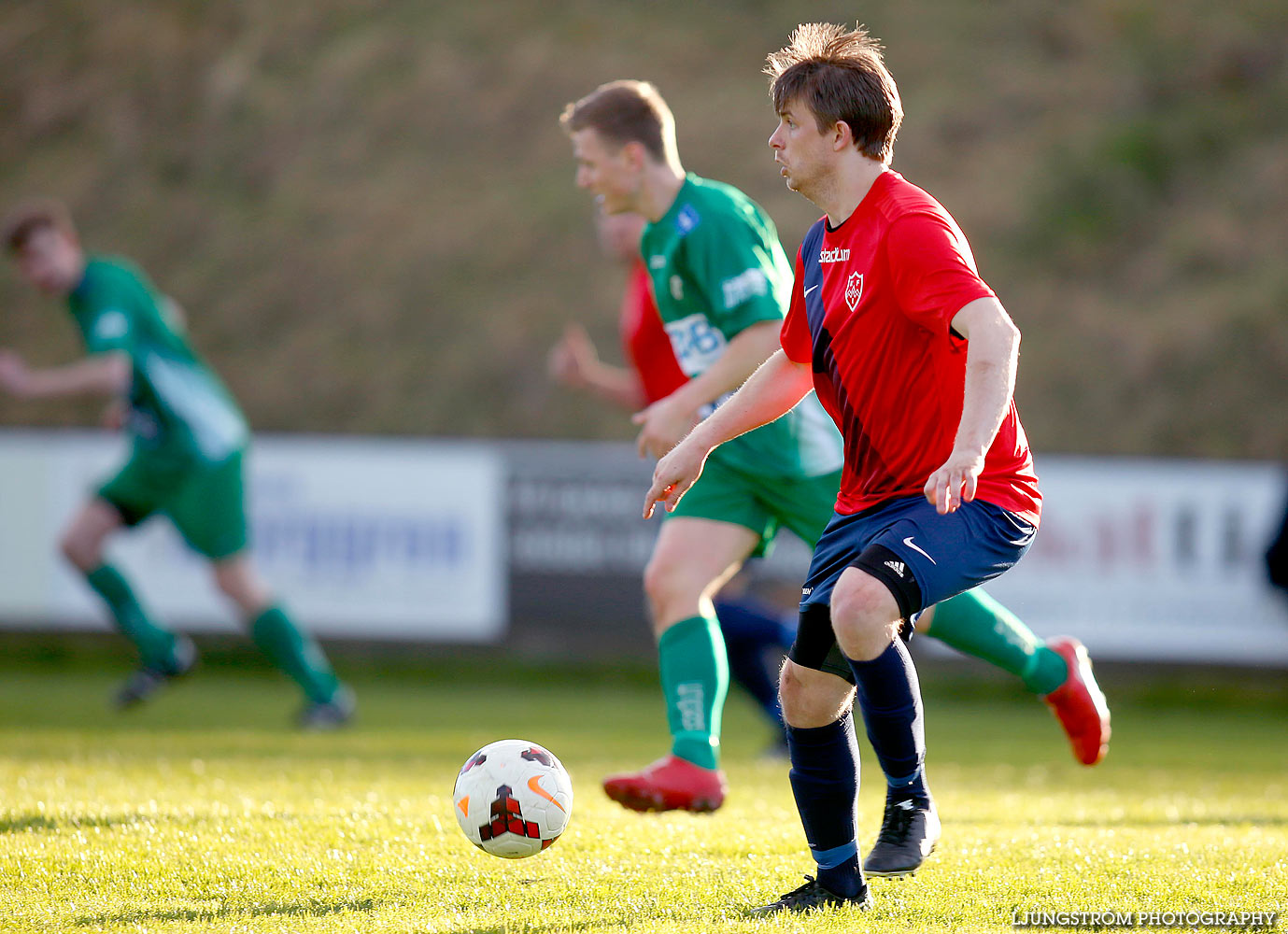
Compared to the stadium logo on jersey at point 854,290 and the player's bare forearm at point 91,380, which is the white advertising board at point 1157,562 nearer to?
the player's bare forearm at point 91,380

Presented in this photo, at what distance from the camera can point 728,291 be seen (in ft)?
15.6

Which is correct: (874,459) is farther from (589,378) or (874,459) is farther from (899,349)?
(589,378)

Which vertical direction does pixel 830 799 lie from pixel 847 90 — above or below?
below

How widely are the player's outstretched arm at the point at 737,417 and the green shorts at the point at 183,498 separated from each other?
17.1ft

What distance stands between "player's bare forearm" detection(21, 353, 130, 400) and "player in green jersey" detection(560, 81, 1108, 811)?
3.90 m

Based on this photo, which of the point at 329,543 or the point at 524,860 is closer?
the point at 524,860

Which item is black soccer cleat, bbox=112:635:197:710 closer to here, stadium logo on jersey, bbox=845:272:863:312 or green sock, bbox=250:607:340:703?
green sock, bbox=250:607:340:703

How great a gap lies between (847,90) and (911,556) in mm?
1138

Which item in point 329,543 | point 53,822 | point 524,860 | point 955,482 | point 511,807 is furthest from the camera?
point 329,543

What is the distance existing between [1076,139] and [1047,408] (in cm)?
514

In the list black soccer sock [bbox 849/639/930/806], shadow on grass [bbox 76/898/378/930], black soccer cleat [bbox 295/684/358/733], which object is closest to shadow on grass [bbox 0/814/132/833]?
shadow on grass [bbox 76/898/378/930]

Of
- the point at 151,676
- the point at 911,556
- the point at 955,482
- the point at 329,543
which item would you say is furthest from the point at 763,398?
the point at 329,543

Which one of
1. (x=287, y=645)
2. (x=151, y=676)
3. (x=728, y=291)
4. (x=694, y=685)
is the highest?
(x=728, y=291)

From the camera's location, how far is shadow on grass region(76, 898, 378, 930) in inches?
125
